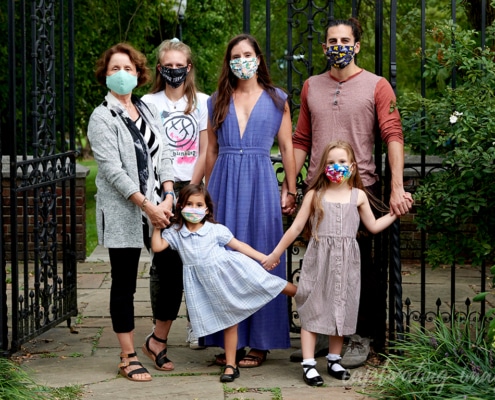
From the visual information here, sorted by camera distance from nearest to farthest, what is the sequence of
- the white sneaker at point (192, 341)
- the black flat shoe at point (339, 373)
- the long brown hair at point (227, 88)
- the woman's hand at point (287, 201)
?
the black flat shoe at point (339, 373) < the long brown hair at point (227, 88) < the woman's hand at point (287, 201) < the white sneaker at point (192, 341)

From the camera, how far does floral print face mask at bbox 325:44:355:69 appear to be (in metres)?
5.38

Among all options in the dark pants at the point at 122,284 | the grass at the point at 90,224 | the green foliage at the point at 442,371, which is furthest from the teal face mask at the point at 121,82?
the grass at the point at 90,224

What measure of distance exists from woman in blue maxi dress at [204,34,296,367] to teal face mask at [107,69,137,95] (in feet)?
1.90

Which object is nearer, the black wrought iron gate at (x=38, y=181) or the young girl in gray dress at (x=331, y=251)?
the young girl in gray dress at (x=331, y=251)

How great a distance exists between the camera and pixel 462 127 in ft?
17.0

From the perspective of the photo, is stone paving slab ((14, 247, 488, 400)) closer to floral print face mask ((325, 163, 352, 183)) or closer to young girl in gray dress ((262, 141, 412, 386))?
young girl in gray dress ((262, 141, 412, 386))

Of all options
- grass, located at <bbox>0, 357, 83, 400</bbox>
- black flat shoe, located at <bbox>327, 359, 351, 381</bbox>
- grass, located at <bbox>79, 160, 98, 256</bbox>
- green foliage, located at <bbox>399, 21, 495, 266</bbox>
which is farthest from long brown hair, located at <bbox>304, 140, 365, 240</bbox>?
grass, located at <bbox>79, 160, 98, 256</bbox>

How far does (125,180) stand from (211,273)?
744 mm

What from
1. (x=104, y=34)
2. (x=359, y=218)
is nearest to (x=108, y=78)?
(x=359, y=218)

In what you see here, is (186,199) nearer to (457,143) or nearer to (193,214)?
(193,214)

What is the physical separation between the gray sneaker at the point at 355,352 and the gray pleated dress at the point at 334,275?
0.36 metres

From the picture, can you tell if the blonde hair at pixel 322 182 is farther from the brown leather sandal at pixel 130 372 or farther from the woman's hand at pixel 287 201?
the brown leather sandal at pixel 130 372

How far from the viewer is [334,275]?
5.26m

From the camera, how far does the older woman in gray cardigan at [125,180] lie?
17.2 ft
